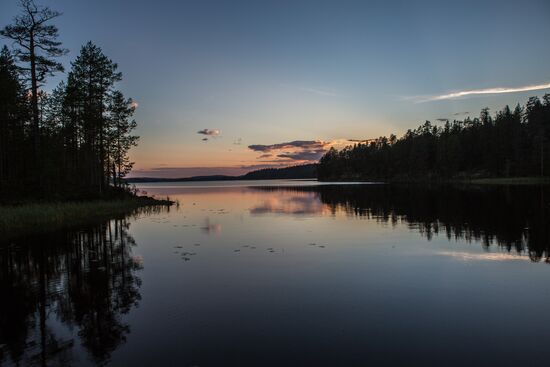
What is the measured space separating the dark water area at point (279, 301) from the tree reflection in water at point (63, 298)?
0.16ft

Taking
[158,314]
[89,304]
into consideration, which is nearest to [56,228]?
[89,304]

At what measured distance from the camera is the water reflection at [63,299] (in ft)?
24.5

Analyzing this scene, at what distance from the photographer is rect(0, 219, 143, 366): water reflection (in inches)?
293

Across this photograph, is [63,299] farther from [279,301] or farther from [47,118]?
[47,118]

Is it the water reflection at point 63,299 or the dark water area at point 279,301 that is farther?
the water reflection at point 63,299

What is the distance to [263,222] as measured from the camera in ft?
97.9

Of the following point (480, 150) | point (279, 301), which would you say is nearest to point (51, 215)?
point (279, 301)

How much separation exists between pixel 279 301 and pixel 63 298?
6754 millimetres

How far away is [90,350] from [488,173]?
13427cm

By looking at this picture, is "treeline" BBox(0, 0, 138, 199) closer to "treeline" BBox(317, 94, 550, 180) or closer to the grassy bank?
the grassy bank

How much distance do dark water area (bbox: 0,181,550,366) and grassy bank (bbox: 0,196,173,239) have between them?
198 inches

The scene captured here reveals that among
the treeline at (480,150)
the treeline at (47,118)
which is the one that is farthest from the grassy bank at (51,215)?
the treeline at (480,150)

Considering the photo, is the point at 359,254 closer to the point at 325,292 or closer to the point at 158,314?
the point at 325,292

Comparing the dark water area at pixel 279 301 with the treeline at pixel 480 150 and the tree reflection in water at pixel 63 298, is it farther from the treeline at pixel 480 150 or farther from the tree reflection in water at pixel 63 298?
the treeline at pixel 480 150
